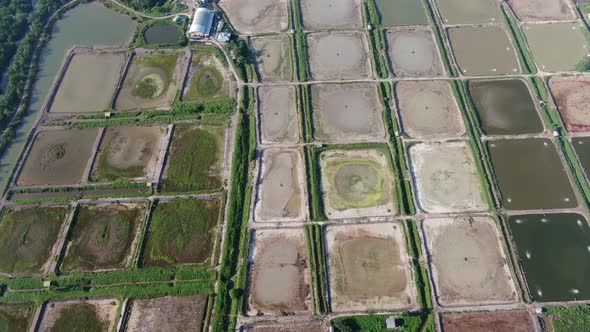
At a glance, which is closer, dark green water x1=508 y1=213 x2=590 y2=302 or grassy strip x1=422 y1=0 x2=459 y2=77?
dark green water x1=508 y1=213 x2=590 y2=302

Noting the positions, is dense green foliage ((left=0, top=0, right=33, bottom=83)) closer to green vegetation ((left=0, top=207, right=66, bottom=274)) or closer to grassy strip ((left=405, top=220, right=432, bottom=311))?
green vegetation ((left=0, top=207, right=66, bottom=274))

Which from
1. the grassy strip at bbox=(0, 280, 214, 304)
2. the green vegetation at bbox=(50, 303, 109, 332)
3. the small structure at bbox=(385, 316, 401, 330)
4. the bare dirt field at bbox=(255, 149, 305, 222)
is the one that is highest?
the bare dirt field at bbox=(255, 149, 305, 222)

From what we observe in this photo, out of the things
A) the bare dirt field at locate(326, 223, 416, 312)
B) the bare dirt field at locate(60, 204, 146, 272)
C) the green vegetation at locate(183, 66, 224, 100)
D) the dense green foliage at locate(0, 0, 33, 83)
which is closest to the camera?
the bare dirt field at locate(326, 223, 416, 312)

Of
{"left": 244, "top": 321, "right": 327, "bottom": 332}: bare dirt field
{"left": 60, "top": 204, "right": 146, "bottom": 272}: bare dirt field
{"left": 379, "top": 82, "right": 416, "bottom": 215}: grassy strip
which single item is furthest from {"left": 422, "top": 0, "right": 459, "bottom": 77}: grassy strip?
{"left": 60, "top": 204, "right": 146, "bottom": 272}: bare dirt field

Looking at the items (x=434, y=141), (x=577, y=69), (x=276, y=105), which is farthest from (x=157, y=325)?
(x=577, y=69)

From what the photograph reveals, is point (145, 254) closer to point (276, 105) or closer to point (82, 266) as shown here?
point (82, 266)

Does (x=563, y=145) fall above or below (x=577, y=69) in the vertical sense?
below

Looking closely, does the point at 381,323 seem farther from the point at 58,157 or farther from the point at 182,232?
the point at 58,157

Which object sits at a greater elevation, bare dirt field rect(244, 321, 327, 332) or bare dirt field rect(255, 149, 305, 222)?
bare dirt field rect(255, 149, 305, 222)
